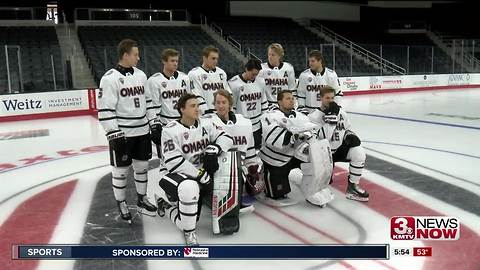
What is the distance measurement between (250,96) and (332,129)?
0.83 metres

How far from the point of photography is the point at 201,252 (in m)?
2.86

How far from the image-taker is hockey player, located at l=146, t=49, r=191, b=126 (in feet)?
12.4

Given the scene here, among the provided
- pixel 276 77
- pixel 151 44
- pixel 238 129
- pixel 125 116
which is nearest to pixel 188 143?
pixel 238 129

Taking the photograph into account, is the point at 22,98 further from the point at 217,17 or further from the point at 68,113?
the point at 217,17

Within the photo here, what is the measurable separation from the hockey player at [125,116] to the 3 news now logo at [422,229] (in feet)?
6.12

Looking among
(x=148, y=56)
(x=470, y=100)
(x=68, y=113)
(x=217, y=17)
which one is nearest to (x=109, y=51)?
(x=148, y=56)

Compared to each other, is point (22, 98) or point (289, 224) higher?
point (22, 98)

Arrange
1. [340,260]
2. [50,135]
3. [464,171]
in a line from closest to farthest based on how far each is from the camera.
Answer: [340,260], [464,171], [50,135]

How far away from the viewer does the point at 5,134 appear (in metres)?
8.28

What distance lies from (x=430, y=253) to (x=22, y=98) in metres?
9.79

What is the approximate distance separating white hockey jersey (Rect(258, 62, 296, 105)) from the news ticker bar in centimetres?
198

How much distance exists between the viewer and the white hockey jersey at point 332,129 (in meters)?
3.97

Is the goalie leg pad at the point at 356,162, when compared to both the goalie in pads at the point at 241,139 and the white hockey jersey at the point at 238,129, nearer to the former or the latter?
the goalie in pads at the point at 241,139

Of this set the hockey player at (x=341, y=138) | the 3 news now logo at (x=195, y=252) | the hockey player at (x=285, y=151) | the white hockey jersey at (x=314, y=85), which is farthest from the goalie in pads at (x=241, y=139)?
the white hockey jersey at (x=314, y=85)
